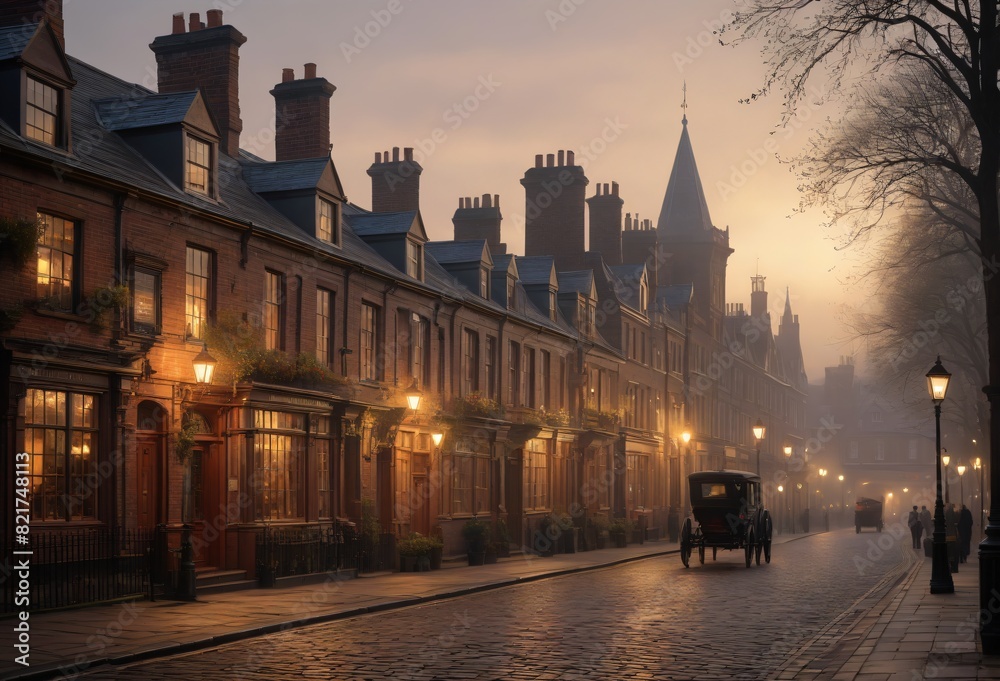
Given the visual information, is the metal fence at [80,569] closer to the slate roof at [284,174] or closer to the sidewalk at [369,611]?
the sidewalk at [369,611]

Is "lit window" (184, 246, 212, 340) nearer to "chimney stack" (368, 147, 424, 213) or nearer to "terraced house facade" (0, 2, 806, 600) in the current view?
"terraced house facade" (0, 2, 806, 600)

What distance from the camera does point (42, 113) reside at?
1994 centimetres

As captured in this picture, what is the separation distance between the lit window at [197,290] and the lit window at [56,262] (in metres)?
3.19

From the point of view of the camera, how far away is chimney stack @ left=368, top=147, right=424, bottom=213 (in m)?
41.1

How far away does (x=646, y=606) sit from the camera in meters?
19.9

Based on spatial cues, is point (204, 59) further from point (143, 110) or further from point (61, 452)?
point (61, 452)

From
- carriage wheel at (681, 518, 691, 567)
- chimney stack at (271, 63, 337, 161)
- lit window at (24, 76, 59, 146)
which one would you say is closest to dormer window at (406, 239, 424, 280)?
chimney stack at (271, 63, 337, 161)

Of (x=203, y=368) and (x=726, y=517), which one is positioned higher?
(x=203, y=368)

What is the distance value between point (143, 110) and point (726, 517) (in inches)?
731

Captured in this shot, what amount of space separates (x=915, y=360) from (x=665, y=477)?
1674 cm

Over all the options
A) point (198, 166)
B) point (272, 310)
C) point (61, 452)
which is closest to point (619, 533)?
point (272, 310)

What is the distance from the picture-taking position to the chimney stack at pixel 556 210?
50.6 m

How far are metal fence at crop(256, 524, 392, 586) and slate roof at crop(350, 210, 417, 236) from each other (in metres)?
8.56

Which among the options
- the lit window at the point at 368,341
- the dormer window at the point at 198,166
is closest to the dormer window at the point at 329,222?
the lit window at the point at 368,341
